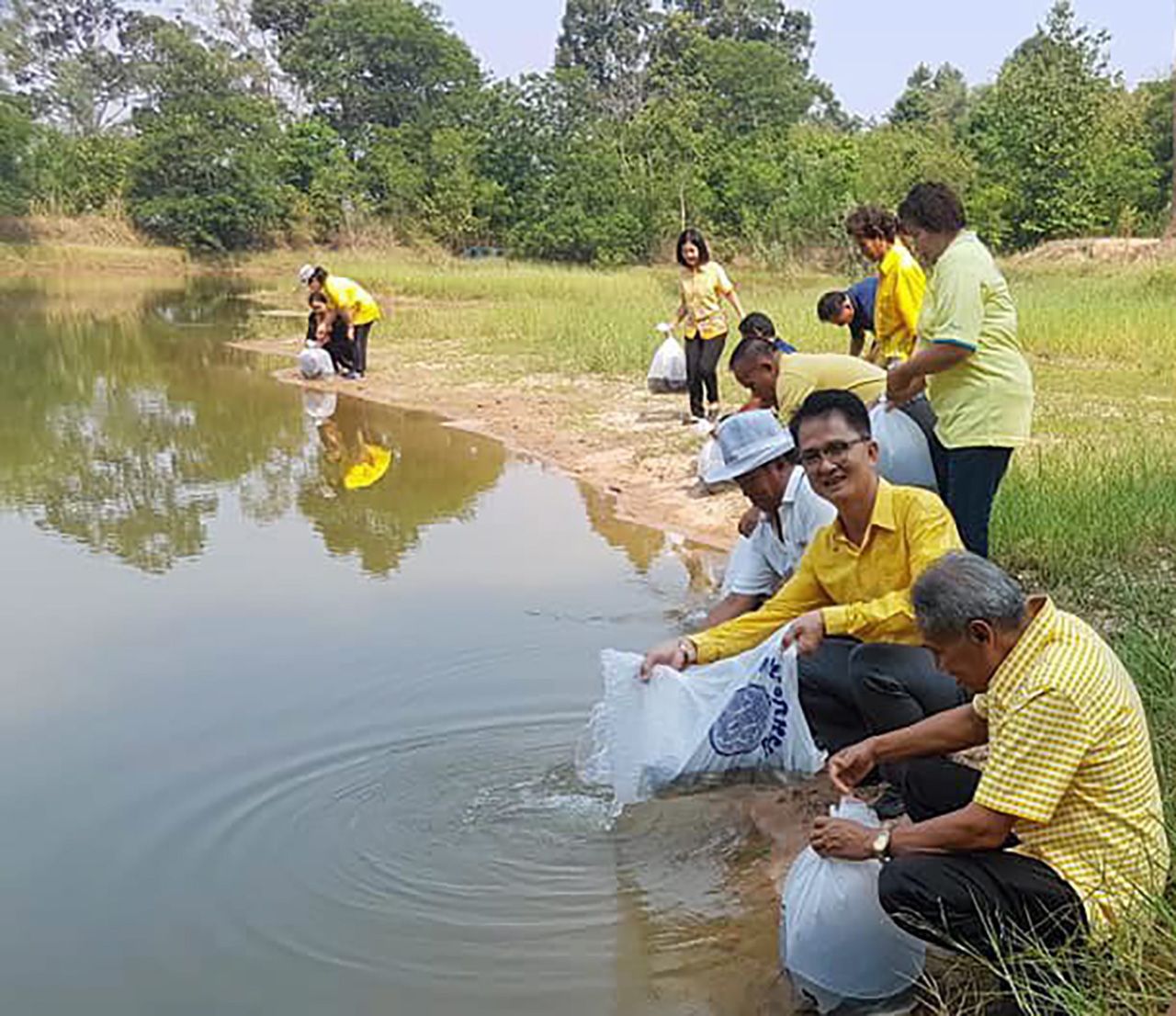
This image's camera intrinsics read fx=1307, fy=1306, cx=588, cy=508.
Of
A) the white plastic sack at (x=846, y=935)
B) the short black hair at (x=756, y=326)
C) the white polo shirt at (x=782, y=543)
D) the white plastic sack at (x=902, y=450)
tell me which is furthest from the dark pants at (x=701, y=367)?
the white plastic sack at (x=846, y=935)

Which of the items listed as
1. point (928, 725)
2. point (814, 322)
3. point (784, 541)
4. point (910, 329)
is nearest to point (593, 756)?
point (784, 541)

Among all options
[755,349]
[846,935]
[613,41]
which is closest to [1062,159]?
[755,349]

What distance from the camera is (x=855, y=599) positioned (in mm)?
3424

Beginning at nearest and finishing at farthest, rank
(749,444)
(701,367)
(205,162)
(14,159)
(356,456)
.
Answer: (749,444), (701,367), (356,456), (14,159), (205,162)

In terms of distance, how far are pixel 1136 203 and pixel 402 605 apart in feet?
81.6

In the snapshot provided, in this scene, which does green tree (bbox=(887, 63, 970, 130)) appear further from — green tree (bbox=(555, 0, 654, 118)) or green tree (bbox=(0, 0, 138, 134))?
green tree (bbox=(0, 0, 138, 134))

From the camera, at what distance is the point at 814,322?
13.2 meters

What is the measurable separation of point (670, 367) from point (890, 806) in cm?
698

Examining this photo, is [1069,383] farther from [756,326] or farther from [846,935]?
[846,935]

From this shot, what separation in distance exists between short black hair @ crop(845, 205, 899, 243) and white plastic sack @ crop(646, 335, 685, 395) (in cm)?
435

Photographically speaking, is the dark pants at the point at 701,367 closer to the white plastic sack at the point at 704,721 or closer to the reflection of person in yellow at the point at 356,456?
the reflection of person in yellow at the point at 356,456

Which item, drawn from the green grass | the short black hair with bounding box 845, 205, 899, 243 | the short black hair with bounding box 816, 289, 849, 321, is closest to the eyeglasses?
the green grass

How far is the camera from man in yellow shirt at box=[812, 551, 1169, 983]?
7.27ft

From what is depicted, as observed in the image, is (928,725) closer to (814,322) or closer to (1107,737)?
(1107,737)
